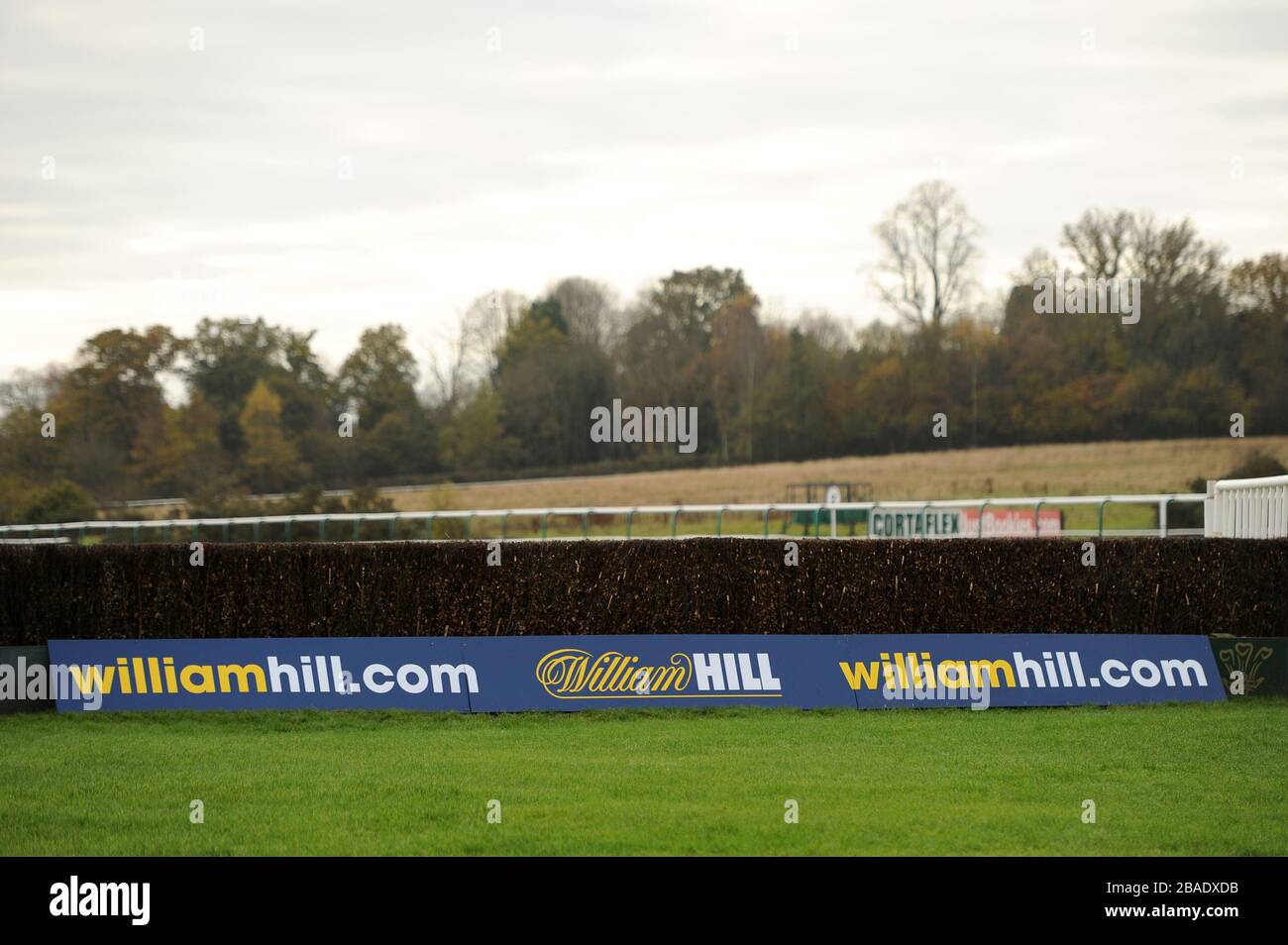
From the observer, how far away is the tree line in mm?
55031

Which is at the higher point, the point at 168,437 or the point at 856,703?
the point at 168,437

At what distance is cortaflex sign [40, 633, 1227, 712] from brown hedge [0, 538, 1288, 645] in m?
1.24

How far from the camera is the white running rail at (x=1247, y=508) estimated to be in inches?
624

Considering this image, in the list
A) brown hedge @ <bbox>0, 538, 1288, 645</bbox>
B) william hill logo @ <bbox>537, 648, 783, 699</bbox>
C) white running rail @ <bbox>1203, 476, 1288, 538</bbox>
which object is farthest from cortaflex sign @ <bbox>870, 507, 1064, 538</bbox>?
william hill logo @ <bbox>537, 648, 783, 699</bbox>

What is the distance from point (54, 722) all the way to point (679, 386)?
5504cm

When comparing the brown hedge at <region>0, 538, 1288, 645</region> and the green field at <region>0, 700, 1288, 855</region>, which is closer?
the green field at <region>0, 700, 1288, 855</region>

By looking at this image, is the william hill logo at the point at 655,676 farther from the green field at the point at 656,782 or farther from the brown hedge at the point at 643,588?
the brown hedge at the point at 643,588

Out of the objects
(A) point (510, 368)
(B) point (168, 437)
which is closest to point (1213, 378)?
(A) point (510, 368)

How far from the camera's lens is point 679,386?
67000mm

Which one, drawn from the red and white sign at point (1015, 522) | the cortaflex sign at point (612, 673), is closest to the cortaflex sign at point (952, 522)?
the red and white sign at point (1015, 522)

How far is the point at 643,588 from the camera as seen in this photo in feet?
49.4

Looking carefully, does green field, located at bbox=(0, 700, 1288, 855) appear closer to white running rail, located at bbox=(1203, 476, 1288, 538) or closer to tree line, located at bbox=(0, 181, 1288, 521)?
white running rail, located at bbox=(1203, 476, 1288, 538)
